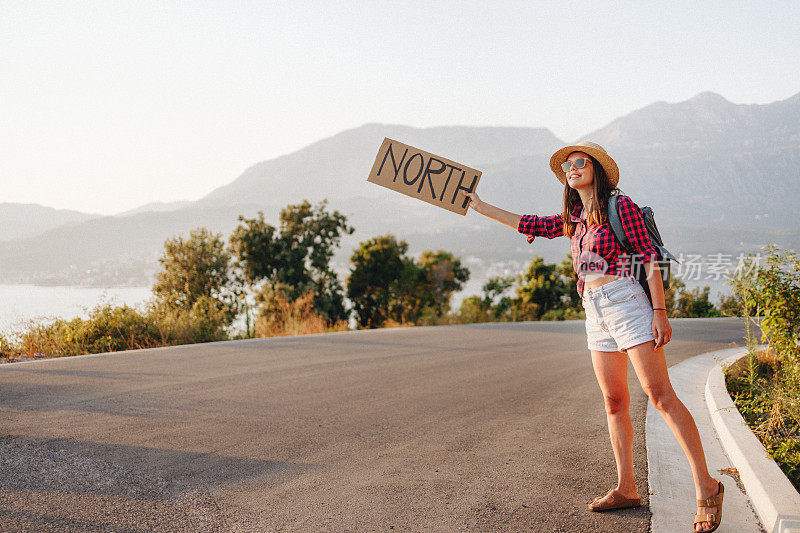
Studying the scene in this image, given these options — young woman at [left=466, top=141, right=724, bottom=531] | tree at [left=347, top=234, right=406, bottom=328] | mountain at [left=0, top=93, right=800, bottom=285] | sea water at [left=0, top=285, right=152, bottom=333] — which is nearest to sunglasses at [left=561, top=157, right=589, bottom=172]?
young woman at [left=466, top=141, right=724, bottom=531]

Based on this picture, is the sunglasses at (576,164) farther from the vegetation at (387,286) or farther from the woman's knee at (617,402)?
the vegetation at (387,286)

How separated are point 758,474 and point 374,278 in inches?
706

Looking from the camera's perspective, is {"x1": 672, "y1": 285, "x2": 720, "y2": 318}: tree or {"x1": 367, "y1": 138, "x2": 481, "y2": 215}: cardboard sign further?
{"x1": 672, "y1": 285, "x2": 720, "y2": 318}: tree

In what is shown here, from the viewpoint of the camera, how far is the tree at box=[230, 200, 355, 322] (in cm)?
1808

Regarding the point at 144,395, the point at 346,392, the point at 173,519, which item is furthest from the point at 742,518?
the point at 144,395

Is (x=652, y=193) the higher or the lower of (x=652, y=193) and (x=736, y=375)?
the higher

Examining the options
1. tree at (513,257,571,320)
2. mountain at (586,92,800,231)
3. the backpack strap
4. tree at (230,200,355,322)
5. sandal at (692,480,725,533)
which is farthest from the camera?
mountain at (586,92,800,231)

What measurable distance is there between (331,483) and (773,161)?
13018 cm

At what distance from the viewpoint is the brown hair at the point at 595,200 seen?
2.93 metres

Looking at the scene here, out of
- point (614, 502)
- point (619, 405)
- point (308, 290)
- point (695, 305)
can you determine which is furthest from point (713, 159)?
point (614, 502)

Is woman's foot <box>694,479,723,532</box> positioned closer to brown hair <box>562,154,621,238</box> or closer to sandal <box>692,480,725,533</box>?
sandal <box>692,480,725,533</box>

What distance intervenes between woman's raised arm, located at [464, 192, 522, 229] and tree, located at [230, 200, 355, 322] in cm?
1427

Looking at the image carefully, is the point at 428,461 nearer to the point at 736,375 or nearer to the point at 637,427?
the point at 637,427

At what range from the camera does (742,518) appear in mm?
2930
